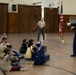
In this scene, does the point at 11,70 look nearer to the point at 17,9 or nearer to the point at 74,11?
the point at 17,9

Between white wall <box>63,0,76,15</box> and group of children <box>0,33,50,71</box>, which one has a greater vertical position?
white wall <box>63,0,76,15</box>

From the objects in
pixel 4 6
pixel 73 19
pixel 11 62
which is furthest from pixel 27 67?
pixel 73 19

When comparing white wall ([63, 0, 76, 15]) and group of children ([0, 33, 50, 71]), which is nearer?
group of children ([0, 33, 50, 71])

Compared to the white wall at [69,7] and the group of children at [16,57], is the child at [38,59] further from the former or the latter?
the white wall at [69,7]

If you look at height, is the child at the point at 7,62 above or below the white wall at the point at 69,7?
below

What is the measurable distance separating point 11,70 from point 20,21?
21597 mm

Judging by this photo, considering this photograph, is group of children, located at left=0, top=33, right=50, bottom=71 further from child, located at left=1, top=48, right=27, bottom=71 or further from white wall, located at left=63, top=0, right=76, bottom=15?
white wall, located at left=63, top=0, right=76, bottom=15

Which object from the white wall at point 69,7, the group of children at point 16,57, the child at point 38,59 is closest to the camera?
the group of children at point 16,57

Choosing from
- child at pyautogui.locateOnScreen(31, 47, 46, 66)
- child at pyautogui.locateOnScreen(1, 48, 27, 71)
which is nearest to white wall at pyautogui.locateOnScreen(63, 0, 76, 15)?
child at pyautogui.locateOnScreen(31, 47, 46, 66)

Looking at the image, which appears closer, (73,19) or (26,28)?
(26,28)

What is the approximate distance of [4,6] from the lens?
27.7 m

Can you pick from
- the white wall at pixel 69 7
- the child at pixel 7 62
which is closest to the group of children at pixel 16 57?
the child at pixel 7 62

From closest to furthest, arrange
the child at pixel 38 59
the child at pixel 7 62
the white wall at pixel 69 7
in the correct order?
the child at pixel 7 62 → the child at pixel 38 59 → the white wall at pixel 69 7

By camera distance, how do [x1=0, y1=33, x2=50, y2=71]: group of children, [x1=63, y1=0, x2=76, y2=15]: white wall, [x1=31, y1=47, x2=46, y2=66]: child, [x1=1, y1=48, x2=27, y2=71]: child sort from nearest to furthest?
1. [x1=1, y1=48, x2=27, y2=71]: child
2. [x1=0, y1=33, x2=50, y2=71]: group of children
3. [x1=31, y1=47, x2=46, y2=66]: child
4. [x1=63, y1=0, x2=76, y2=15]: white wall
